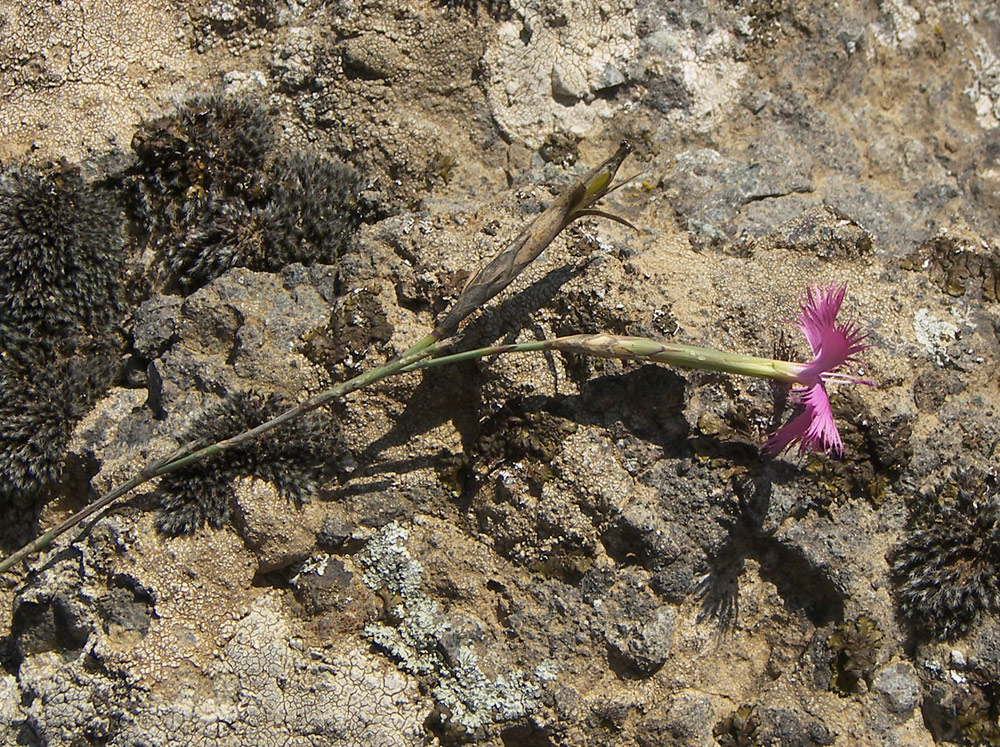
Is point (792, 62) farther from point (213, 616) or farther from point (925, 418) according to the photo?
point (213, 616)

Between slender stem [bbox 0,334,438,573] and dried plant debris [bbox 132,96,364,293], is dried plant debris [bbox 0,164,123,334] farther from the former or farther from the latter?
slender stem [bbox 0,334,438,573]

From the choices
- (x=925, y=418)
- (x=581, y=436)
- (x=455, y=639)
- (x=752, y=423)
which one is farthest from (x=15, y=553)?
(x=925, y=418)

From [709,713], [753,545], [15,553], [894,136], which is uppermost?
[894,136]

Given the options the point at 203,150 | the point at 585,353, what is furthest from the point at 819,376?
the point at 203,150

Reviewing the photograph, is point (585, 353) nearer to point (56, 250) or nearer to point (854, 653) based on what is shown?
point (854, 653)

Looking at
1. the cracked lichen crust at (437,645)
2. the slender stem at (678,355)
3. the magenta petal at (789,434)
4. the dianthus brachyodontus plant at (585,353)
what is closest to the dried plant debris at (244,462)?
the dianthus brachyodontus plant at (585,353)

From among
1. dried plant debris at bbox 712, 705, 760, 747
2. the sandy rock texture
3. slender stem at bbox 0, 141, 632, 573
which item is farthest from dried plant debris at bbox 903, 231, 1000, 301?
dried plant debris at bbox 712, 705, 760, 747

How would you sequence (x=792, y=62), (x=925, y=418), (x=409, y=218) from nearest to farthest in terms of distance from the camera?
(x=925, y=418)
(x=409, y=218)
(x=792, y=62)
